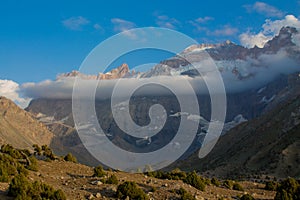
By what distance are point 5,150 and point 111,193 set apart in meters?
18.3

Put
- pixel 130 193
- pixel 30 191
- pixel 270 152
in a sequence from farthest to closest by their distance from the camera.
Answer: pixel 270 152, pixel 130 193, pixel 30 191

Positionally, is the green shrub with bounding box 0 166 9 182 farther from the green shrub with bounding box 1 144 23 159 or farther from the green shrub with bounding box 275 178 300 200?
the green shrub with bounding box 275 178 300 200

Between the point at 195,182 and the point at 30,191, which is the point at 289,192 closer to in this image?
the point at 195,182

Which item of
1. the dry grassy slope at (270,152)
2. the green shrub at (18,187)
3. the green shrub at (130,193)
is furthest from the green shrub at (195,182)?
the dry grassy slope at (270,152)

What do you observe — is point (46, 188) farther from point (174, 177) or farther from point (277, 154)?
point (277, 154)

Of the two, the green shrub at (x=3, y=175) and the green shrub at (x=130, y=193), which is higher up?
the green shrub at (x=130, y=193)

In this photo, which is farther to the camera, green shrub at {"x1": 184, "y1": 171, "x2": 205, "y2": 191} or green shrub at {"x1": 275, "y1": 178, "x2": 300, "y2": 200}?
green shrub at {"x1": 184, "y1": 171, "x2": 205, "y2": 191}

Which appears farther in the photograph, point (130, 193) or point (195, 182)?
point (195, 182)

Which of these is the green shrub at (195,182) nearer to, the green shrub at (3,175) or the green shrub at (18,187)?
the green shrub at (3,175)

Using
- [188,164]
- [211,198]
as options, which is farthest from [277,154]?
[211,198]

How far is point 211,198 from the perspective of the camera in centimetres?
2958

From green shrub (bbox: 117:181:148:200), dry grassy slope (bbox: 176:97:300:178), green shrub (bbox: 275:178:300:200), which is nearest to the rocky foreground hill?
green shrub (bbox: 117:181:148:200)

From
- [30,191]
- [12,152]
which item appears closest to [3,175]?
[30,191]

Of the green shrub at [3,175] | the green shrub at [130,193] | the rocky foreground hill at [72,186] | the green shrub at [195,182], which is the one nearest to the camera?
the rocky foreground hill at [72,186]
